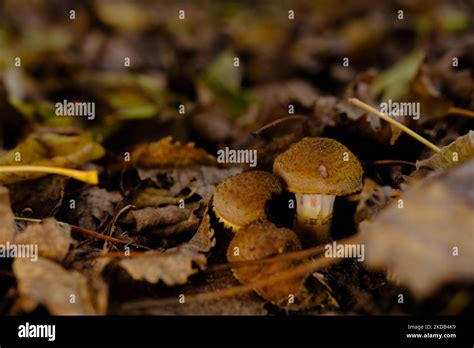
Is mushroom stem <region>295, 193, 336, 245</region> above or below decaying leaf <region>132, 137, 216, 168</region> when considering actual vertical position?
below

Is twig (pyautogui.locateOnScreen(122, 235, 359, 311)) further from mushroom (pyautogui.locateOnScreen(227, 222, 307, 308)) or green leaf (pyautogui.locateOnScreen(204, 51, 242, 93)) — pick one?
green leaf (pyautogui.locateOnScreen(204, 51, 242, 93))

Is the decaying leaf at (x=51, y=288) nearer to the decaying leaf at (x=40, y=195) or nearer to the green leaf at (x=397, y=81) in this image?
the decaying leaf at (x=40, y=195)

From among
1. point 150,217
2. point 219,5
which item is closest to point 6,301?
point 150,217

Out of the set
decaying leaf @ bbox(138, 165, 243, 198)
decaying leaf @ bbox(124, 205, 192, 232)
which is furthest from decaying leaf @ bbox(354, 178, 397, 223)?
decaying leaf @ bbox(124, 205, 192, 232)

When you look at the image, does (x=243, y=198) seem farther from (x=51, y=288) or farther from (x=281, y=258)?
Answer: (x=51, y=288)

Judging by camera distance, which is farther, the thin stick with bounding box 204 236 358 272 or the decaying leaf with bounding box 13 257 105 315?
the thin stick with bounding box 204 236 358 272

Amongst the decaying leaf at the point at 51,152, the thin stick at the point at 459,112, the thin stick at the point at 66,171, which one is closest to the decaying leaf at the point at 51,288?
the thin stick at the point at 66,171
